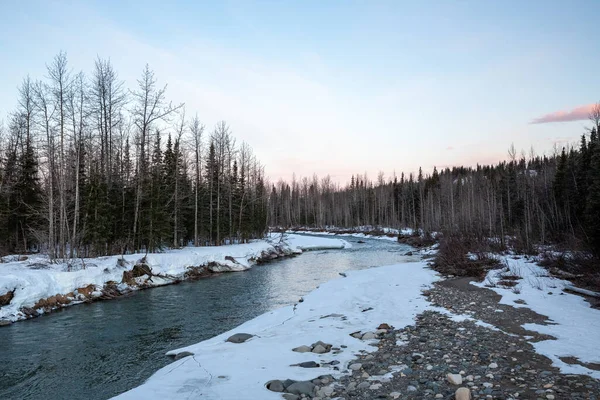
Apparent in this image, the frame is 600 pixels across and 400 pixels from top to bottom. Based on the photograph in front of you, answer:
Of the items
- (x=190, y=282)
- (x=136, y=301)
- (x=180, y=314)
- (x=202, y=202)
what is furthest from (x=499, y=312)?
(x=202, y=202)

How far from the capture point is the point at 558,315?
8.85 meters

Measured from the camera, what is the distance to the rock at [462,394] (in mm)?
4492

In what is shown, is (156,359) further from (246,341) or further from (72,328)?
(72,328)

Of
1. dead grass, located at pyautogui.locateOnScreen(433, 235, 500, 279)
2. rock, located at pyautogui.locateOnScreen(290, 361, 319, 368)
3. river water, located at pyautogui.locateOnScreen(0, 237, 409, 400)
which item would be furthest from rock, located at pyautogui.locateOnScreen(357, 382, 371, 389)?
dead grass, located at pyautogui.locateOnScreen(433, 235, 500, 279)

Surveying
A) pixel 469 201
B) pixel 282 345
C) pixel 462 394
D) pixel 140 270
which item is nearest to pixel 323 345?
pixel 282 345

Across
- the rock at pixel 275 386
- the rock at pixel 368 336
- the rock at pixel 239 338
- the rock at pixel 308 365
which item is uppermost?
the rock at pixel 275 386

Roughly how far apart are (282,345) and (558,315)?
23.7 feet

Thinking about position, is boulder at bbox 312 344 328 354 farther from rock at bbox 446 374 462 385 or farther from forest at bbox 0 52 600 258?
forest at bbox 0 52 600 258

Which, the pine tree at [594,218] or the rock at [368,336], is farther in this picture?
the pine tree at [594,218]

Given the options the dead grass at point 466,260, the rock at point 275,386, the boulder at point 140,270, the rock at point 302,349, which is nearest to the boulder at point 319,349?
the rock at point 302,349

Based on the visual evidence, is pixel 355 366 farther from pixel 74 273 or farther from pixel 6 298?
pixel 74 273

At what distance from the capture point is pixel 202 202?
35156 millimetres

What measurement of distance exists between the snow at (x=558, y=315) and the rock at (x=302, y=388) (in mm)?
3937

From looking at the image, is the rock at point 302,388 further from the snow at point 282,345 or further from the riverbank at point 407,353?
the snow at point 282,345
